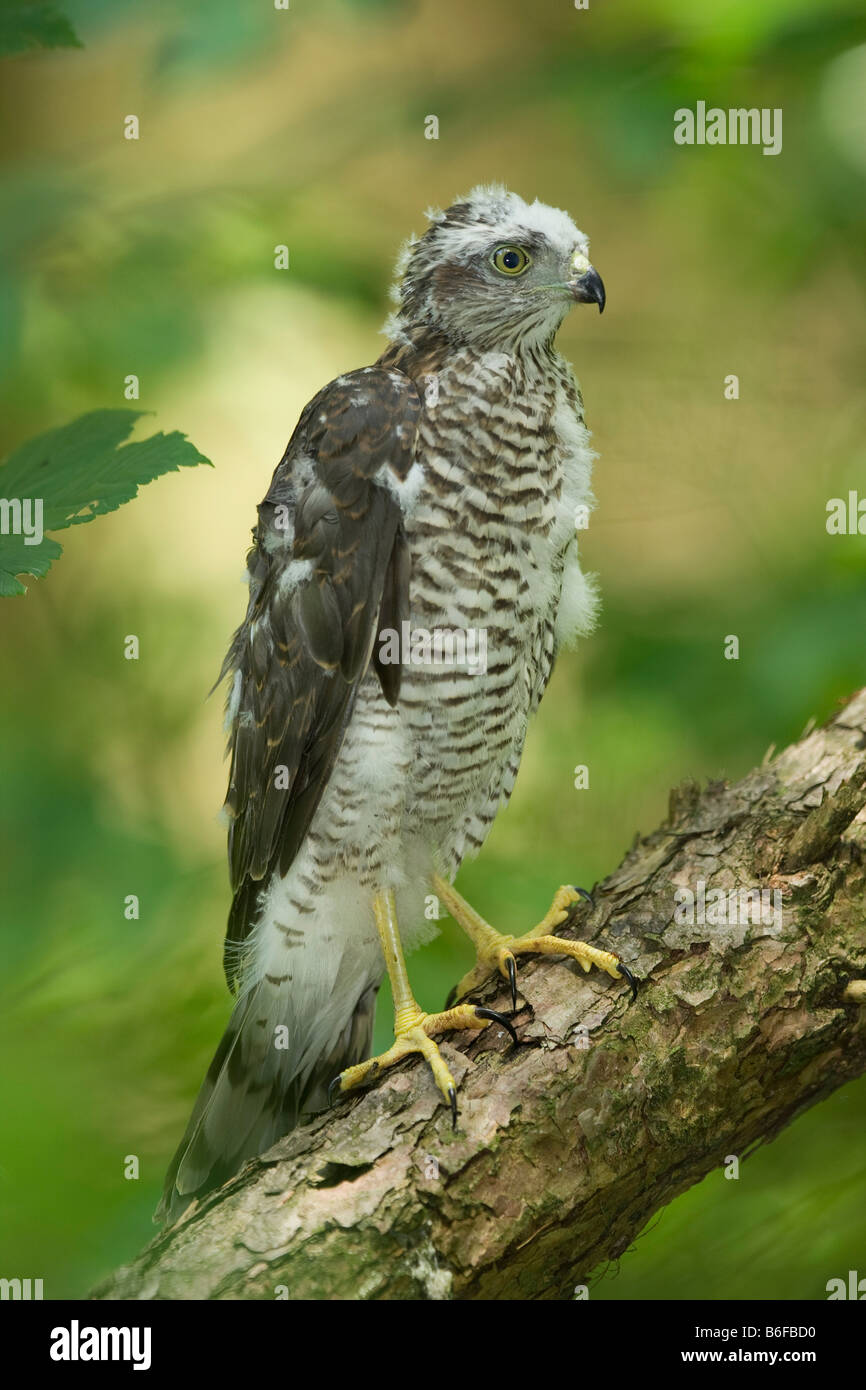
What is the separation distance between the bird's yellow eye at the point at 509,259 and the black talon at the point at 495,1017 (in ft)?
6.01

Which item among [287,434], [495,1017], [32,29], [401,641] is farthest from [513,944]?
[287,434]

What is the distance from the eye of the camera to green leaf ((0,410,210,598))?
161cm

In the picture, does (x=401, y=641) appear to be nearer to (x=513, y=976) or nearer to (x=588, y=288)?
(x=513, y=976)

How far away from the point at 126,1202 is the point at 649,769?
1876mm

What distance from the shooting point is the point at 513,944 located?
2.94 meters

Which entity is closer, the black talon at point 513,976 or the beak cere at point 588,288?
the black talon at point 513,976

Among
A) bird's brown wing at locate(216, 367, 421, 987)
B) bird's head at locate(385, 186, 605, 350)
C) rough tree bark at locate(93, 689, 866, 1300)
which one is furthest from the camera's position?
bird's head at locate(385, 186, 605, 350)

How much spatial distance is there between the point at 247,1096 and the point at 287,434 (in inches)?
102

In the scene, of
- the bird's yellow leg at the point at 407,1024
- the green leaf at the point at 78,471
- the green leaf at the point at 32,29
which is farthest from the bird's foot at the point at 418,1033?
the green leaf at the point at 32,29

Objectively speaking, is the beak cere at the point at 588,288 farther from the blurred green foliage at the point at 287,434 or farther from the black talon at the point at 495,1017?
Result: the black talon at the point at 495,1017

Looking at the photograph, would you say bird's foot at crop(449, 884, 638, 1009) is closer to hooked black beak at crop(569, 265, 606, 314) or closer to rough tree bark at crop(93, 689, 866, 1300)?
rough tree bark at crop(93, 689, 866, 1300)

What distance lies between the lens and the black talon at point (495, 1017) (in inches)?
102

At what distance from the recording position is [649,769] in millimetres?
3504

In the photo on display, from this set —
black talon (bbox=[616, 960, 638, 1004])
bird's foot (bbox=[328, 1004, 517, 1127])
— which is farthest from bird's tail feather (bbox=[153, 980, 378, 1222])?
black talon (bbox=[616, 960, 638, 1004])
